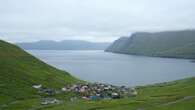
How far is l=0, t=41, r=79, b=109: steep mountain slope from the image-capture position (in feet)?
396

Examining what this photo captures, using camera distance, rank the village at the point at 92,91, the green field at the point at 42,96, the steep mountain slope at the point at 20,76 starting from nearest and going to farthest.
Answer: the green field at the point at 42,96 → the steep mountain slope at the point at 20,76 → the village at the point at 92,91

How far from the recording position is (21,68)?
15675 centimetres

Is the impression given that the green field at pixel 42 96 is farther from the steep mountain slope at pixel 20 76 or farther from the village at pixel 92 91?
the village at pixel 92 91

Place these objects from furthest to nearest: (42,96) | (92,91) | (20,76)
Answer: (20,76) < (92,91) < (42,96)

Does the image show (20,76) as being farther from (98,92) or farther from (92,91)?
(98,92)

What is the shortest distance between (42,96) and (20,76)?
25.4m

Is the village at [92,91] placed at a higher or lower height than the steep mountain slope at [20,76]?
lower

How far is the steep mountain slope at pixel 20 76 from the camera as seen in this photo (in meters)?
121

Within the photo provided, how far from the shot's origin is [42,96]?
122 metres

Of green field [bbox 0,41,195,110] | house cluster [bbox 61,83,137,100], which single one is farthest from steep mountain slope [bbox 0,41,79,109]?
house cluster [bbox 61,83,137,100]

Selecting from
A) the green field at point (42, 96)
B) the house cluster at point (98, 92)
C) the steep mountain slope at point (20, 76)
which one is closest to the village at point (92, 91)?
the house cluster at point (98, 92)

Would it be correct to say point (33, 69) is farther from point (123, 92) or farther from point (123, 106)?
point (123, 106)

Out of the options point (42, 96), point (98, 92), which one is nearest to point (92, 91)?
point (98, 92)

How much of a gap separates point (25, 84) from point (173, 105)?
71.9m
